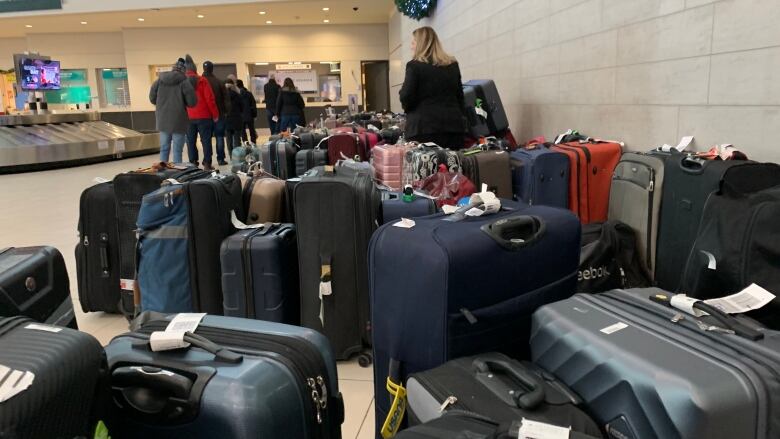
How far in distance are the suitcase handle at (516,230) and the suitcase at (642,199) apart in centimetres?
119

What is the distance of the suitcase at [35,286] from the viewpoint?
1.19 m

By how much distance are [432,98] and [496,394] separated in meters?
3.12

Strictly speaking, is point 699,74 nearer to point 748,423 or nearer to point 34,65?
point 748,423

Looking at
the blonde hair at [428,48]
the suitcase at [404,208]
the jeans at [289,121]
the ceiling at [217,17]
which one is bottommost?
the suitcase at [404,208]

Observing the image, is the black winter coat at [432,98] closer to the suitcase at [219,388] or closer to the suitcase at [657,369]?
the suitcase at [657,369]

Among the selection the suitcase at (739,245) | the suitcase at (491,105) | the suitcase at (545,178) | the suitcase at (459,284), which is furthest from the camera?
the suitcase at (491,105)

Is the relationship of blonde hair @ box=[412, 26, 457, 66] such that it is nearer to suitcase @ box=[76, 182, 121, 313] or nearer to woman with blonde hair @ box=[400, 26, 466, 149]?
woman with blonde hair @ box=[400, 26, 466, 149]

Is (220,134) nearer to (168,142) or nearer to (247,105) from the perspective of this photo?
(247,105)

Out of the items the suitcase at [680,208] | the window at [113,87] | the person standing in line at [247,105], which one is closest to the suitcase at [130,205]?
the suitcase at [680,208]

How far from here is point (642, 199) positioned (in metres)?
2.59

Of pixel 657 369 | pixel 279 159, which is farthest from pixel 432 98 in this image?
pixel 657 369

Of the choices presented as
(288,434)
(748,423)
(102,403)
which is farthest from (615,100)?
(102,403)

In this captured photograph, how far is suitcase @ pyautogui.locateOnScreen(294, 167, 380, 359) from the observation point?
2316 mm

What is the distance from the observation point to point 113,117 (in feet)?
60.4
